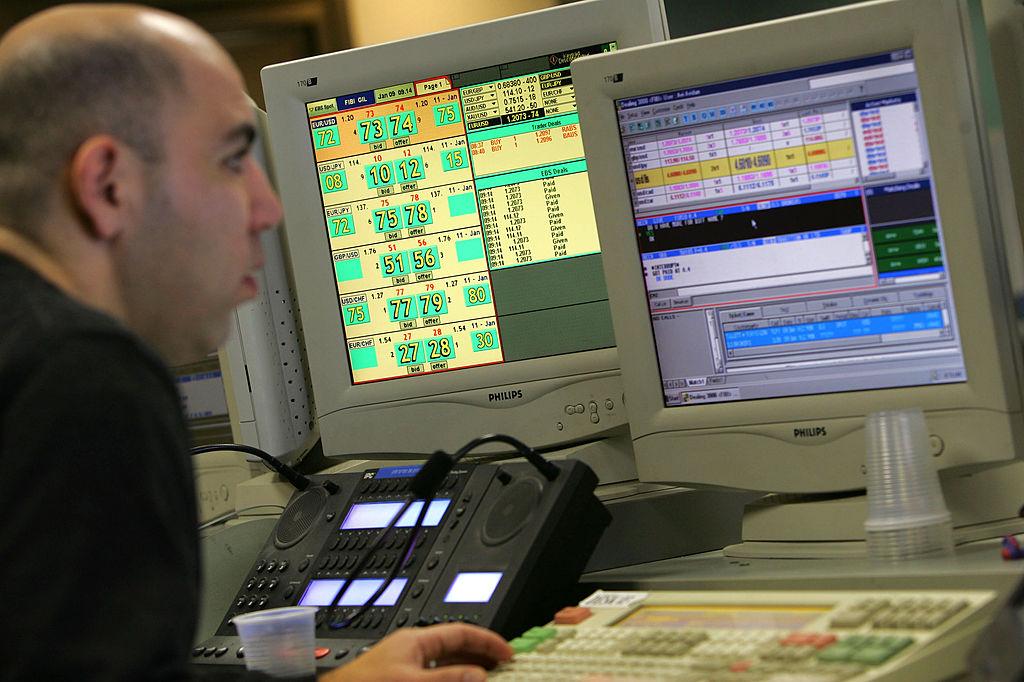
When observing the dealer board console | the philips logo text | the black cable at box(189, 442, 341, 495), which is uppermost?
the philips logo text

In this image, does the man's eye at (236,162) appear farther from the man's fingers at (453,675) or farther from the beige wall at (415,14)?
the beige wall at (415,14)

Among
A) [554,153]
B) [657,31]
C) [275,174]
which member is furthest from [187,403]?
[657,31]

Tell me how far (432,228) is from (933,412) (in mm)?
711

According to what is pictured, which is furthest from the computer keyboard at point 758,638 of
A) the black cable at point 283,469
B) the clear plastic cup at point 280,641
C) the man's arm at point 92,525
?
the black cable at point 283,469

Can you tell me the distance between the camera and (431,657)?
3.63ft

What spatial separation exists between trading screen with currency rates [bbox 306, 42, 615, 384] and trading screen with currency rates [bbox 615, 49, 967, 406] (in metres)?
0.20

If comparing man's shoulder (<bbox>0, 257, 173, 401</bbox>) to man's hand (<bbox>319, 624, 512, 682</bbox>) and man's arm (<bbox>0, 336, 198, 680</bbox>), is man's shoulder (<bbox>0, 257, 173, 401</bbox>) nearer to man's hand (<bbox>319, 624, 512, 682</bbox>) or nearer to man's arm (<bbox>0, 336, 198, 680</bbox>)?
man's arm (<bbox>0, 336, 198, 680</bbox>)

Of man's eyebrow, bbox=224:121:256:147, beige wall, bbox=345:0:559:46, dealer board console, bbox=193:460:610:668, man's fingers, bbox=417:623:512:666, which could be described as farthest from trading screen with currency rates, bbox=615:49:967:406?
beige wall, bbox=345:0:559:46

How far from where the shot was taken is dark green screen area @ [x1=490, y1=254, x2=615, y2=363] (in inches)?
63.9

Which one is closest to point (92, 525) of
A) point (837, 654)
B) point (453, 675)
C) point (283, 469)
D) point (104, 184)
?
point (104, 184)

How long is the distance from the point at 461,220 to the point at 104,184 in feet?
2.72

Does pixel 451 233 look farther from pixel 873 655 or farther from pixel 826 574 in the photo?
pixel 873 655

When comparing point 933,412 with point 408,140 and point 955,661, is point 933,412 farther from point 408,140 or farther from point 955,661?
point 408,140

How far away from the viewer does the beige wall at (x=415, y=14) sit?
12.4 feet
